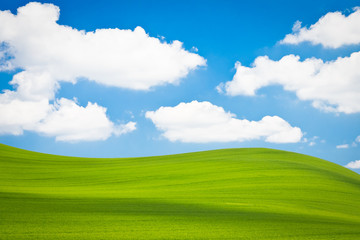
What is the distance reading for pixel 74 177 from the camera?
23.8m

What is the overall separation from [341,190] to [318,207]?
5.44m

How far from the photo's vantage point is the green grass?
1054cm

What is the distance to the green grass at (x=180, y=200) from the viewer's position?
415 inches

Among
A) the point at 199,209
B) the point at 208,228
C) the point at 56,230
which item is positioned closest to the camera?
the point at 56,230

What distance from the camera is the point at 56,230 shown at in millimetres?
9734

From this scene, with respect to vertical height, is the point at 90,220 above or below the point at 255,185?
below

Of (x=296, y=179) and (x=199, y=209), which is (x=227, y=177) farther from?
(x=199, y=209)

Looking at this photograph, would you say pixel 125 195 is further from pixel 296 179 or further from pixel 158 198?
pixel 296 179

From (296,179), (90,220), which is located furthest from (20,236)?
(296,179)

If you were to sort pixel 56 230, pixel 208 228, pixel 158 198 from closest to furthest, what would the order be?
1. pixel 56 230
2. pixel 208 228
3. pixel 158 198

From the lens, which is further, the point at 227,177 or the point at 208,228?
the point at 227,177

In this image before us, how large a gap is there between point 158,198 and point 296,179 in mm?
10080

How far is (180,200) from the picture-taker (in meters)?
15.8

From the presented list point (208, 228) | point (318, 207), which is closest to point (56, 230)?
point (208, 228)
